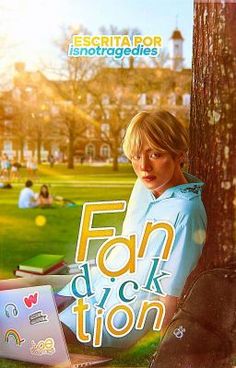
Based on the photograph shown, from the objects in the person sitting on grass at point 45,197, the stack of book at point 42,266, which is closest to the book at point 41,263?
the stack of book at point 42,266

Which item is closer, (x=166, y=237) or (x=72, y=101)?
(x=166, y=237)

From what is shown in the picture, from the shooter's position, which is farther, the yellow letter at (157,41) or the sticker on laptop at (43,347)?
the sticker on laptop at (43,347)

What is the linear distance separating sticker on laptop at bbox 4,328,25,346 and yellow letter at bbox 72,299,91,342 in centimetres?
24

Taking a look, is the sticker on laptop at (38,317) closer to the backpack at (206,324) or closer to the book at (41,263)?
the book at (41,263)

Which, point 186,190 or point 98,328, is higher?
point 186,190

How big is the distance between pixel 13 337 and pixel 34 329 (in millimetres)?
99

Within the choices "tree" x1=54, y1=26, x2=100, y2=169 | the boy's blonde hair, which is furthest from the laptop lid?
the boy's blonde hair

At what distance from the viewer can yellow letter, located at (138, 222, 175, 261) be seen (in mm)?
3793

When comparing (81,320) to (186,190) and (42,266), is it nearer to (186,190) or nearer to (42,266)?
(42,266)

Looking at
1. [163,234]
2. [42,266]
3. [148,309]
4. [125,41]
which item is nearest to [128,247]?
[163,234]

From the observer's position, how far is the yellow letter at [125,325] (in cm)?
386

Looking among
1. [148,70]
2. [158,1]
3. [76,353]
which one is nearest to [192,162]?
[148,70]

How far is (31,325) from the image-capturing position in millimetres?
3912

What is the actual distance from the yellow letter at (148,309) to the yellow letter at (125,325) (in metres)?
0.03
